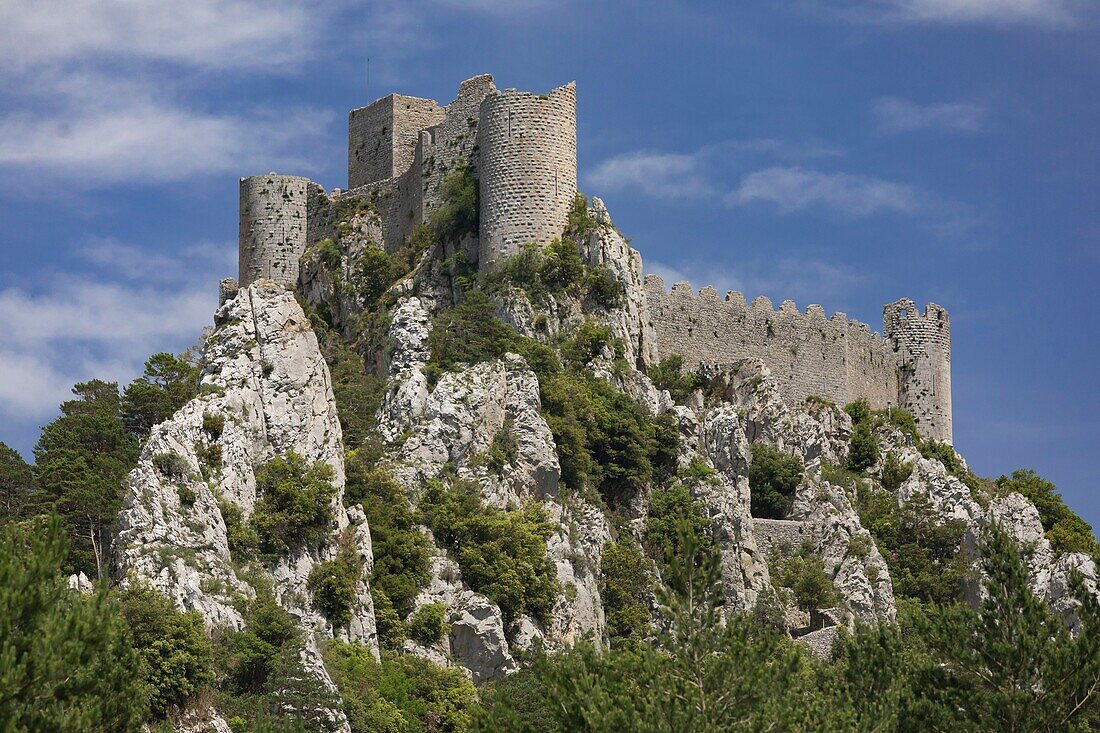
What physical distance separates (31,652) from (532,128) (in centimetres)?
3799

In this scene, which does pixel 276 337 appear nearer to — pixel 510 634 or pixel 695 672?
pixel 510 634

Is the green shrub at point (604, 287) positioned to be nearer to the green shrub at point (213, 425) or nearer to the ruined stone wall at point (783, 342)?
the ruined stone wall at point (783, 342)

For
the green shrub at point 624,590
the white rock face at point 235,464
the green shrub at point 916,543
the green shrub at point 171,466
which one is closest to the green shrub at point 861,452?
the green shrub at point 916,543

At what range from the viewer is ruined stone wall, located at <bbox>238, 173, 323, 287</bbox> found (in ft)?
252

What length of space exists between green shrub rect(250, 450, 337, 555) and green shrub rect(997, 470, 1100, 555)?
31.7m

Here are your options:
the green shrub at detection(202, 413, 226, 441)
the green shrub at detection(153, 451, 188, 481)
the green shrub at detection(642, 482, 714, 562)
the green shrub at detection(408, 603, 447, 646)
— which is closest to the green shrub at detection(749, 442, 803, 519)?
the green shrub at detection(642, 482, 714, 562)

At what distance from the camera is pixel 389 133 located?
77.2m

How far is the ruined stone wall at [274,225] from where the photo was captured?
7694 cm

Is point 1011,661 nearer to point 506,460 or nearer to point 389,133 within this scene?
point 506,460

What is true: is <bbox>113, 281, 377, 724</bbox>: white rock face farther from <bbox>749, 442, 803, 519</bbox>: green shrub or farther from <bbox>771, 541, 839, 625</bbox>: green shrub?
<bbox>749, 442, 803, 519</bbox>: green shrub

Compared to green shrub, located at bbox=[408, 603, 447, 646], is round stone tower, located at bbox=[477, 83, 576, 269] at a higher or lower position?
higher

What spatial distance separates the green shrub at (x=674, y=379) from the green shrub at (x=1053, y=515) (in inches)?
511

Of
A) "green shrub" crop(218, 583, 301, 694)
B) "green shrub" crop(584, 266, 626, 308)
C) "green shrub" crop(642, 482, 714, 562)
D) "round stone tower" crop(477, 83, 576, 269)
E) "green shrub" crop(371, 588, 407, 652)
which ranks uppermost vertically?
"round stone tower" crop(477, 83, 576, 269)

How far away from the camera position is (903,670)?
46.0 metres
